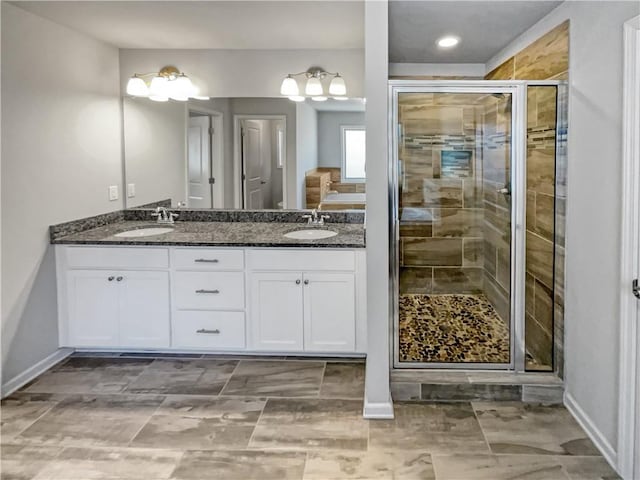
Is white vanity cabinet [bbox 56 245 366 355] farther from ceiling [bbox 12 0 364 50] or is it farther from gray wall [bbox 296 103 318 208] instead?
ceiling [bbox 12 0 364 50]

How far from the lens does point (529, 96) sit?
320cm

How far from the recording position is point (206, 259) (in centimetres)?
376

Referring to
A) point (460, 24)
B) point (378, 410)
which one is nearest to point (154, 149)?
point (460, 24)

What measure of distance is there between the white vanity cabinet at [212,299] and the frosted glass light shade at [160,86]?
1.24m

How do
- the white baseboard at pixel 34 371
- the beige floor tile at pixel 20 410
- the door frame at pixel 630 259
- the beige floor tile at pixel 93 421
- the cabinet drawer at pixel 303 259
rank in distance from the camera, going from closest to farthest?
1. the door frame at pixel 630 259
2. the beige floor tile at pixel 93 421
3. the beige floor tile at pixel 20 410
4. the white baseboard at pixel 34 371
5. the cabinet drawer at pixel 303 259

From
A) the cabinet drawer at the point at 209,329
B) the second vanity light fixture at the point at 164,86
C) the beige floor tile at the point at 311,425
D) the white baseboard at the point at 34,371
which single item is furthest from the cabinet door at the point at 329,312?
the second vanity light fixture at the point at 164,86

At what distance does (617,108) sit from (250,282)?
2253mm

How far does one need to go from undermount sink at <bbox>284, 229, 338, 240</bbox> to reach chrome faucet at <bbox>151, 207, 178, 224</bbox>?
3.32 ft

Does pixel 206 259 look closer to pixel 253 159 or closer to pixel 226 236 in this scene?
pixel 226 236

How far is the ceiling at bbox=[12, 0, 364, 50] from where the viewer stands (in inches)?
127

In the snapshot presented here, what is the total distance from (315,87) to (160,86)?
112 cm

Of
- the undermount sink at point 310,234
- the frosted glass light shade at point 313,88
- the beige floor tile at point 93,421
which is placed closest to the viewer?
the beige floor tile at point 93,421

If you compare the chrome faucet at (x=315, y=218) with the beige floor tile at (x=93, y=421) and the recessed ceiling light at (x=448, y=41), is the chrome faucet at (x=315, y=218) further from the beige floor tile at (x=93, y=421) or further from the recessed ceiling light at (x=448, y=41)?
the beige floor tile at (x=93, y=421)

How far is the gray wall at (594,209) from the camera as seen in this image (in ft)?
8.21
